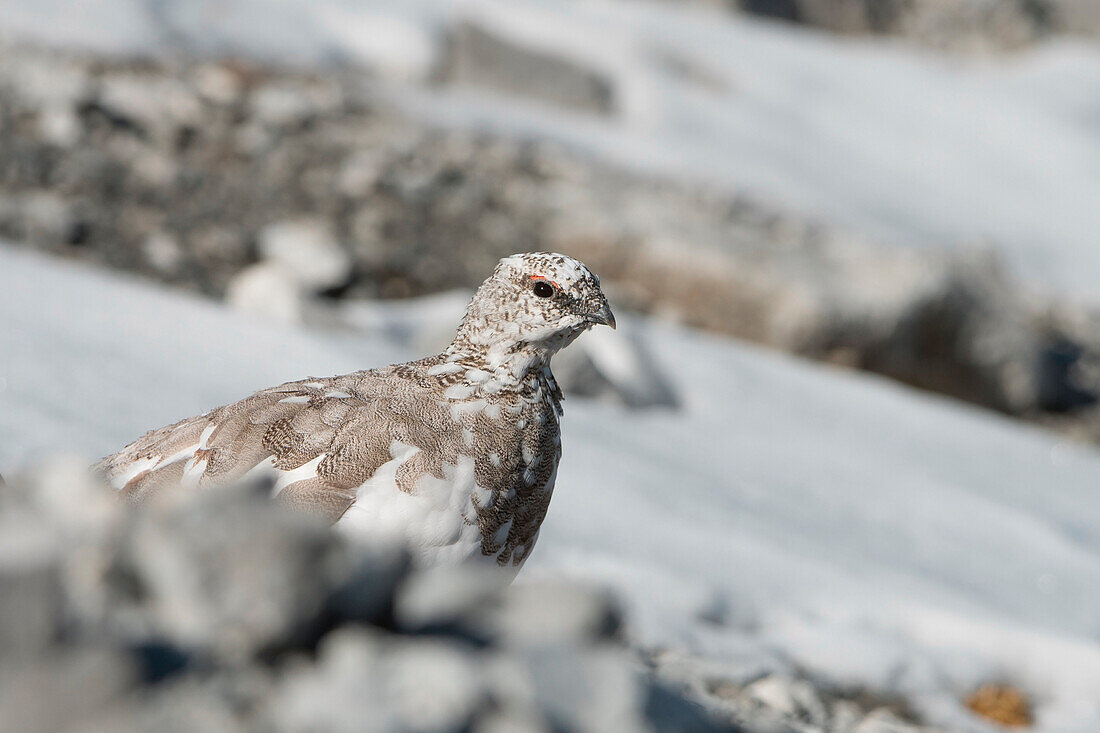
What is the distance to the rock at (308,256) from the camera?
625 cm

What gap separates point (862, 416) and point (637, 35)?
5.88 metres

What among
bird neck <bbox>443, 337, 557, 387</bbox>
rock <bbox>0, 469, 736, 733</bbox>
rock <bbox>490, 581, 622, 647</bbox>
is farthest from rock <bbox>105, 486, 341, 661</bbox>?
bird neck <bbox>443, 337, 557, 387</bbox>

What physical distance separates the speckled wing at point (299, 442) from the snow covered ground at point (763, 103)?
5.93 metres

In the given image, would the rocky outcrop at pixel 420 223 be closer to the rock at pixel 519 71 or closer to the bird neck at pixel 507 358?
the rock at pixel 519 71

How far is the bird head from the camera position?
8.20ft

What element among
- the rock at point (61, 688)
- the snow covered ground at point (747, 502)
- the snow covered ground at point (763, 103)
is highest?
the rock at point (61, 688)

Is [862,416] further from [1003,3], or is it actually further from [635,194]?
[1003,3]

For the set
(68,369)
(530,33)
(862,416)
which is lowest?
(862,416)

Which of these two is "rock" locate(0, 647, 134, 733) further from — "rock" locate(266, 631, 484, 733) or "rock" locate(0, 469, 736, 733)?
"rock" locate(266, 631, 484, 733)

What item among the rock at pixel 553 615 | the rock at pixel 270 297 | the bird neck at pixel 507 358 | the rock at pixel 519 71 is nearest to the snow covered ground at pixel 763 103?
the rock at pixel 519 71

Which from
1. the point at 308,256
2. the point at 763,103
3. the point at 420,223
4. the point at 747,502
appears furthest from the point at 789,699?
the point at 763,103

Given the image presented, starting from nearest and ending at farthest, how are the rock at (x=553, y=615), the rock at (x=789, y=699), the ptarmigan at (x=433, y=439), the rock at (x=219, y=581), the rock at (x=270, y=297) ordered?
the rock at (x=219, y=581) < the rock at (x=553, y=615) < the ptarmigan at (x=433, y=439) < the rock at (x=789, y=699) < the rock at (x=270, y=297)

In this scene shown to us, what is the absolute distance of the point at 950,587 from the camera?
169 inches

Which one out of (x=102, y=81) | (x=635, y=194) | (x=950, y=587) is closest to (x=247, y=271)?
(x=102, y=81)
